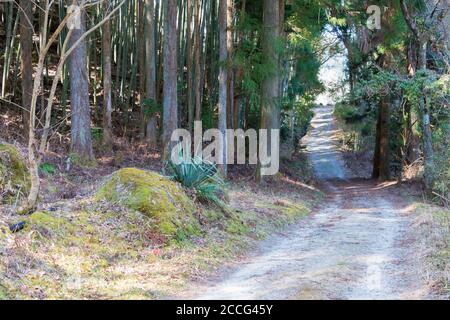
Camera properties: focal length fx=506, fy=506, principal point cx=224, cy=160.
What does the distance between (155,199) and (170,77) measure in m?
6.90

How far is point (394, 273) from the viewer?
21.4 ft

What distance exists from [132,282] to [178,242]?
1.75 metres

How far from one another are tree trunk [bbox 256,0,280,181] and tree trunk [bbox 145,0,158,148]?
148 inches

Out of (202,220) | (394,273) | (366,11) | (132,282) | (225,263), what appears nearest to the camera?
(132,282)

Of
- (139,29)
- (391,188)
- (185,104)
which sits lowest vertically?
(391,188)

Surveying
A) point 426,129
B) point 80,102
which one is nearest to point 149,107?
point 80,102

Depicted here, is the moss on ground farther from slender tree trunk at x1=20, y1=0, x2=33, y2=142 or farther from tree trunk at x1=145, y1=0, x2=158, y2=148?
tree trunk at x1=145, y1=0, x2=158, y2=148

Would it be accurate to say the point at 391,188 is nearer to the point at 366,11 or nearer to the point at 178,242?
the point at 366,11

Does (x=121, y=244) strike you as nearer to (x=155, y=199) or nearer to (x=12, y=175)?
(x=155, y=199)

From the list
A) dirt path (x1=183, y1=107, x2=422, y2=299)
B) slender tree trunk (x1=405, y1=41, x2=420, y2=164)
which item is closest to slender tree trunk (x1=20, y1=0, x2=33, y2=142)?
dirt path (x1=183, y1=107, x2=422, y2=299)

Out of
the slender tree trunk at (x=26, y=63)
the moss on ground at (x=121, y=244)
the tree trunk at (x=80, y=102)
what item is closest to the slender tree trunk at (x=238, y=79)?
the tree trunk at (x=80, y=102)

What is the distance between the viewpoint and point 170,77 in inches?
551

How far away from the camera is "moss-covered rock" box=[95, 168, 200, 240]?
7.57m
